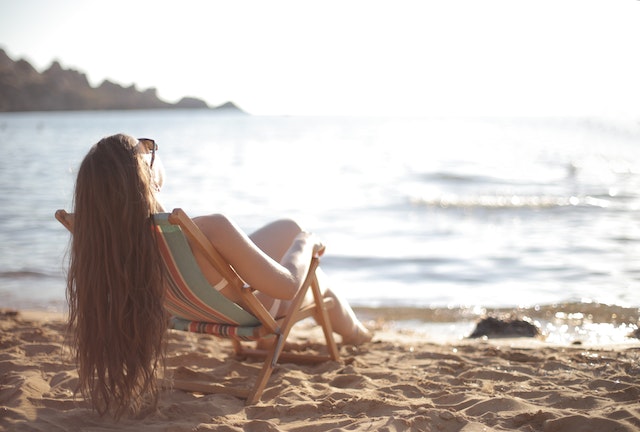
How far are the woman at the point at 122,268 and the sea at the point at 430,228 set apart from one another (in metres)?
0.55

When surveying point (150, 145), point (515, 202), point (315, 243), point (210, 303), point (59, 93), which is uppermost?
point (59, 93)

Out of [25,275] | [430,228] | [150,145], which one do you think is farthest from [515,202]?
[150,145]

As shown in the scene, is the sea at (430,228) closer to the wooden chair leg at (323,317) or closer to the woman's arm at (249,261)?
the wooden chair leg at (323,317)

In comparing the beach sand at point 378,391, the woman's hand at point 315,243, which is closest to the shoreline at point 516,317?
the beach sand at point 378,391

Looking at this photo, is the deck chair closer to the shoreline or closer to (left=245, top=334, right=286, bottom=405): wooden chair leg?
(left=245, top=334, right=286, bottom=405): wooden chair leg

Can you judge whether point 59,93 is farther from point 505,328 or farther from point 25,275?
point 505,328

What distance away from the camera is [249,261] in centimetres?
284

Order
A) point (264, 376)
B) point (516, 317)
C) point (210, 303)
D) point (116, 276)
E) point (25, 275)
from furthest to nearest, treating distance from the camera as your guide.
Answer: point (25, 275) → point (516, 317) → point (264, 376) → point (210, 303) → point (116, 276)

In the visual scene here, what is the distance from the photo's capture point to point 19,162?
2130 cm

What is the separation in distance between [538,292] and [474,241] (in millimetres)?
3409

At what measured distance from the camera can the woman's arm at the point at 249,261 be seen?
2.78 m

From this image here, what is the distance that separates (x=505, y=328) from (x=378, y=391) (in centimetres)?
199

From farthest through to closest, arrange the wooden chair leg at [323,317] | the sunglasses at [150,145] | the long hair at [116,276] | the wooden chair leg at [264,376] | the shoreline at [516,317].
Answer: the shoreline at [516,317]
the wooden chair leg at [323,317]
the wooden chair leg at [264,376]
the sunglasses at [150,145]
the long hair at [116,276]

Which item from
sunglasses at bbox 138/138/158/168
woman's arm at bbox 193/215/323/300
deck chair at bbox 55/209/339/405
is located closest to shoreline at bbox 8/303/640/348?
deck chair at bbox 55/209/339/405
